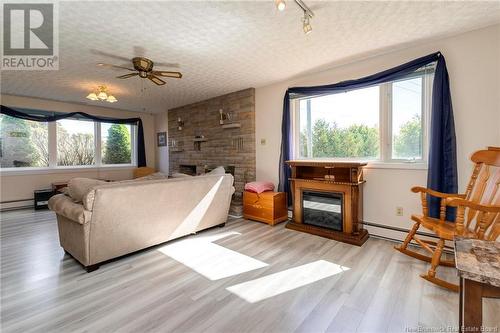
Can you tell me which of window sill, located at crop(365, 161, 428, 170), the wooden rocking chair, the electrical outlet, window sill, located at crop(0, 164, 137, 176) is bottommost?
the electrical outlet

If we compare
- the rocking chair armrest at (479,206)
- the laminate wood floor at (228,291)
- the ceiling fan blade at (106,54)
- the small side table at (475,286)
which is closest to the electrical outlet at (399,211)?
the laminate wood floor at (228,291)

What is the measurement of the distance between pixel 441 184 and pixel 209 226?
2.83 meters

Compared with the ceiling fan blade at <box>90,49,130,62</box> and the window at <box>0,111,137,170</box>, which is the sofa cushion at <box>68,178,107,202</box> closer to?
the ceiling fan blade at <box>90,49,130,62</box>

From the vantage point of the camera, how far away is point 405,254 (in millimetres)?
2367

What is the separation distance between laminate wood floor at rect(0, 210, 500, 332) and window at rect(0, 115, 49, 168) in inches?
112

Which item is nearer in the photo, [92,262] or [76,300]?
[76,300]

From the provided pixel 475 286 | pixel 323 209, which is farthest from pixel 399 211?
pixel 475 286

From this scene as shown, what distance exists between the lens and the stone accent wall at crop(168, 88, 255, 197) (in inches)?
169

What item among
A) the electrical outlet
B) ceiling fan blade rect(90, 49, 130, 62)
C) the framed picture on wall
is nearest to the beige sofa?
ceiling fan blade rect(90, 49, 130, 62)

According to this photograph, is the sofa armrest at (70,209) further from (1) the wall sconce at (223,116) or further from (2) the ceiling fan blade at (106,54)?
(1) the wall sconce at (223,116)

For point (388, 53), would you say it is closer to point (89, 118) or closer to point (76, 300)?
point (76, 300)

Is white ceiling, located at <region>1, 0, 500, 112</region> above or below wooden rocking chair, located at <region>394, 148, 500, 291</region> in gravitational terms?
above

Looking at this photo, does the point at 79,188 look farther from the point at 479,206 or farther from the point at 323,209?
the point at 479,206

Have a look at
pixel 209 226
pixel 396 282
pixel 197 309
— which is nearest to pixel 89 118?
pixel 209 226
